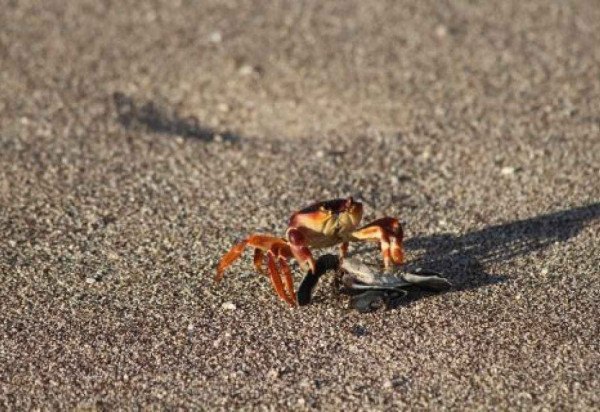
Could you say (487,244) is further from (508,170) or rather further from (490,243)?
(508,170)

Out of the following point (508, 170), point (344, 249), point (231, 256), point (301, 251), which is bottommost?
point (508, 170)

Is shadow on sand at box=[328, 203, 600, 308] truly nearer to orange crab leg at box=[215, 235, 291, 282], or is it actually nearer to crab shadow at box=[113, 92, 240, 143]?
orange crab leg at box=[215, 235, 291, 282]

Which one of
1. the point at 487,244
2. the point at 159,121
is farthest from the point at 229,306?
the point at 159,121

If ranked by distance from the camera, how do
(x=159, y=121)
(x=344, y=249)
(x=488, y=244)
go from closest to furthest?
(x=344, y=249), (x=488, y=244), (x=159, y=121)

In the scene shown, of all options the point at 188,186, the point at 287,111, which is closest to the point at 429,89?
the point at 287,111

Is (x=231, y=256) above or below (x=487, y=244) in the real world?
above

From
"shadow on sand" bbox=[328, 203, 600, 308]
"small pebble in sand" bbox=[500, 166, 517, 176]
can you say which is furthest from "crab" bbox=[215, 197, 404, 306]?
"small pebble in sand" bbox=[500, 166, 517, 176]

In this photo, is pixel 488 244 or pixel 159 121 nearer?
pixel 488 244

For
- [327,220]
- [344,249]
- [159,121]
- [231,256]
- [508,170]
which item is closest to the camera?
[327,220]
